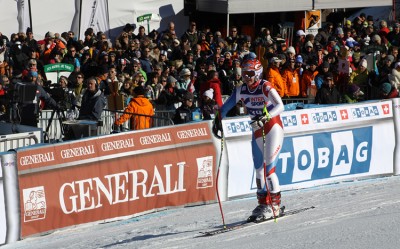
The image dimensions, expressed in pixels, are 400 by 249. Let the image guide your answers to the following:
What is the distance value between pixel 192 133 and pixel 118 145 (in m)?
1.44

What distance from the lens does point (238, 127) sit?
1569 centimetres

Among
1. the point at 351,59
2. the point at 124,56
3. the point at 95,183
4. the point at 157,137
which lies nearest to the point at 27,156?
the point at 95,183

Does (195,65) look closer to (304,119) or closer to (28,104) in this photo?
(28,104)

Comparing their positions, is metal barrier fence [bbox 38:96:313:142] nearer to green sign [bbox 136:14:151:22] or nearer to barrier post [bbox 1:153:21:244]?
barrier post [bbox 1:153:21:244]

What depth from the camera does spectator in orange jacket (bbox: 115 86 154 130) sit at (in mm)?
17062

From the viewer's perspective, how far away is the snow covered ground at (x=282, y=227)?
10969 millimetres

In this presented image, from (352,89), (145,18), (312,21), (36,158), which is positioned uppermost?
(145,18)

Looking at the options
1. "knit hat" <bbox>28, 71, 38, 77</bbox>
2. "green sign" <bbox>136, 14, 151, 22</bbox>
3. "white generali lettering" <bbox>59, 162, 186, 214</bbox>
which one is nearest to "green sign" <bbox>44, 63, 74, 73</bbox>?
"knit hat" <bbox>28, 71, 38, 77</bbox>

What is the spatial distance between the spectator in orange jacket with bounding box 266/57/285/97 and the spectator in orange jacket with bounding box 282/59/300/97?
0.23 metres

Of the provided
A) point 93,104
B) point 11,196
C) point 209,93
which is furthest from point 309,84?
point 11,196

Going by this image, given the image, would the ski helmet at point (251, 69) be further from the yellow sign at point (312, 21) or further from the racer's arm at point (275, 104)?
the yellow sign at point (312, 21)

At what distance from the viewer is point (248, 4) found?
2698cm

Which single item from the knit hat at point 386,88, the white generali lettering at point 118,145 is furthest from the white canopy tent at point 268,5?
the white generali lettering at point 118,145

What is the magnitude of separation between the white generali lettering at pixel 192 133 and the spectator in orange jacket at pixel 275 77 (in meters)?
5.67
